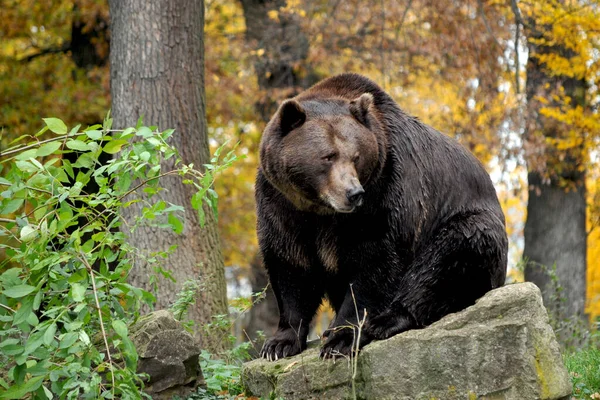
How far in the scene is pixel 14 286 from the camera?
14.6 ft

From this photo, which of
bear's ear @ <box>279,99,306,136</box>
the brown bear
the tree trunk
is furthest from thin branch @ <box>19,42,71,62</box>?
bear's ear @ <box>279,99,306,136</box>

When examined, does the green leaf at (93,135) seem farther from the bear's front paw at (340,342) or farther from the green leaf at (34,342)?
the bear's front paw at (340,342)

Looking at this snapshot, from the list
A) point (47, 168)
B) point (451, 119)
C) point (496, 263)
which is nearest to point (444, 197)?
point (496, 263)

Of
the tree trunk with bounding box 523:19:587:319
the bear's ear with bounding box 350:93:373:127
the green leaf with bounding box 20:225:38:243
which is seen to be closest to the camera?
the green leaf with bounding box 20:225:38:243

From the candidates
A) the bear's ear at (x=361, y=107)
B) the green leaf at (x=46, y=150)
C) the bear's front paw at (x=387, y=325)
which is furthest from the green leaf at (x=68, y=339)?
the bear's ear at (x=361, y=107)

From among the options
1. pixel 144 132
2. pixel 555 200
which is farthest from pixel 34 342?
pixel 555 200

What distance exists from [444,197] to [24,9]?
1290 centimetres

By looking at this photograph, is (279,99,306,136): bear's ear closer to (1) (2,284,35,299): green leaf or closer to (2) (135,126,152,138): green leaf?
(2) (135,126,152,138): green leaf

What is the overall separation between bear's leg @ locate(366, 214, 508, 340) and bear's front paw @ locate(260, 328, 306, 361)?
2.12 feet

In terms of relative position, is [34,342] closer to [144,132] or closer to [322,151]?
[144,132]

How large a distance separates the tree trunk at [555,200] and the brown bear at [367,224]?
710 cm

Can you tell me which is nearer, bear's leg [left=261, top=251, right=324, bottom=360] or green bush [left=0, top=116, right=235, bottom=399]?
green bush [left=0, top=116, right=235, bottom=399]

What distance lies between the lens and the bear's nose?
495cm

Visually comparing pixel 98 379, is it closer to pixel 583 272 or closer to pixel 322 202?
pixel 322 202
